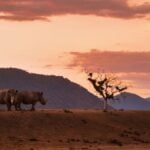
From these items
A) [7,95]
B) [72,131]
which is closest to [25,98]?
[7,95]

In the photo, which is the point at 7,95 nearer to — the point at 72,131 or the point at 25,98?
the point at 25,98

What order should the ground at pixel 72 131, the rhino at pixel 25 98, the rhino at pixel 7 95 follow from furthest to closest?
the rhino at pixel 7 95, the rhino at pixel 25 98, the ground at pixel 72 131

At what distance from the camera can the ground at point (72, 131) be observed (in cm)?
6544

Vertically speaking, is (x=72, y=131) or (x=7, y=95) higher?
(x=7, y=95)

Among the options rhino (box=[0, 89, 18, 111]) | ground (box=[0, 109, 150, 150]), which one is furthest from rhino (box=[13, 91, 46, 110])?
ground (box=[0, 109, 150, 150])

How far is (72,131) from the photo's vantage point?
2835 inches

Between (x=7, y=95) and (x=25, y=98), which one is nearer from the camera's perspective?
(x=7, y=95)

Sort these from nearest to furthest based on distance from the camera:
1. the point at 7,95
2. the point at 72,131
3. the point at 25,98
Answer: the point at 72,131 → the point at 7,95 → the point at 25,98

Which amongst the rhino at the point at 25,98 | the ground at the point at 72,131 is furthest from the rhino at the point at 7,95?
the ground at the point at 72,131

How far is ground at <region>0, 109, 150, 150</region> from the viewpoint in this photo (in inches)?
2576

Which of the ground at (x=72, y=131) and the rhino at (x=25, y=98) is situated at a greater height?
the rhino at (x=25, y=98)

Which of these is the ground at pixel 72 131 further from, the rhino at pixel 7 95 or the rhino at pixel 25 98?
the rhino at pixel 7 95

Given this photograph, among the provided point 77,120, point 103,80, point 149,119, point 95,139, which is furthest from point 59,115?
point 103,80

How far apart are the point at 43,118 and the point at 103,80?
2122 cm
